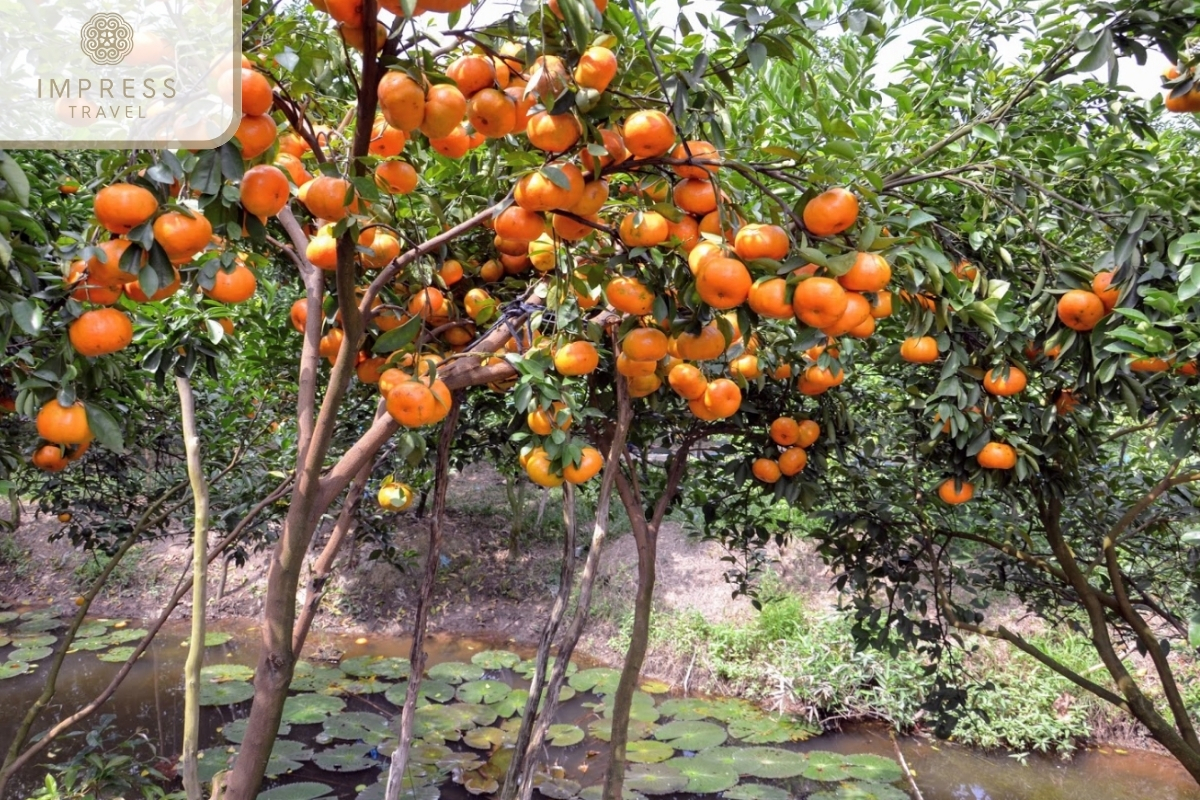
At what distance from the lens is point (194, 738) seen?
1429 millimetres

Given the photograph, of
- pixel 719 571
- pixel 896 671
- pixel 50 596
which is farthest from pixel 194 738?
pixel 50 596

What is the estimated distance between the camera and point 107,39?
42.1 inches

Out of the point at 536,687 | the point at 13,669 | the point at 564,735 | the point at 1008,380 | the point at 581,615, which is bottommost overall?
the point at 13,669

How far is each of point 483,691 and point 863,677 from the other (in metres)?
3.08

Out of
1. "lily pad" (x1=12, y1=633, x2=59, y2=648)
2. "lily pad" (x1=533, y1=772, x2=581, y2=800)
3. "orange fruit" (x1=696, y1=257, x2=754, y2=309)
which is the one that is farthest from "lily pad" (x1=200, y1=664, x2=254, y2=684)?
"orange fruit" (x1=696, y1=257, x2=754, y2=309)

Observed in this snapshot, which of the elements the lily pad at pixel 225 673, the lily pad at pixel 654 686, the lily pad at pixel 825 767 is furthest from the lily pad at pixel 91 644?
the lily pad at pixel 825 767

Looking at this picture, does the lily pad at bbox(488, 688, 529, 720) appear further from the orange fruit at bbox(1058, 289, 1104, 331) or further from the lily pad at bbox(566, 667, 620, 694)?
the orange fruit at bbox(1058, 289, 1104, 331)

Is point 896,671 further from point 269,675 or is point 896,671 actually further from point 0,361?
point 0,361

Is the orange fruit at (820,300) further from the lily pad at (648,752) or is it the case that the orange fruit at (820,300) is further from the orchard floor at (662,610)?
the lily pad at (648,752)

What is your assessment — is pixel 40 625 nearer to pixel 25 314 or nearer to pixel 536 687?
pixel 536 687

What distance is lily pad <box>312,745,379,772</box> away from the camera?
4508 mm

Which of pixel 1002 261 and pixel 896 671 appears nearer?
pixel 1002 261

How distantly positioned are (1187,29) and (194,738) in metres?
2.64

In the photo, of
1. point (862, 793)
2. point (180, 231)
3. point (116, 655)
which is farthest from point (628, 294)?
point (116, 655)
